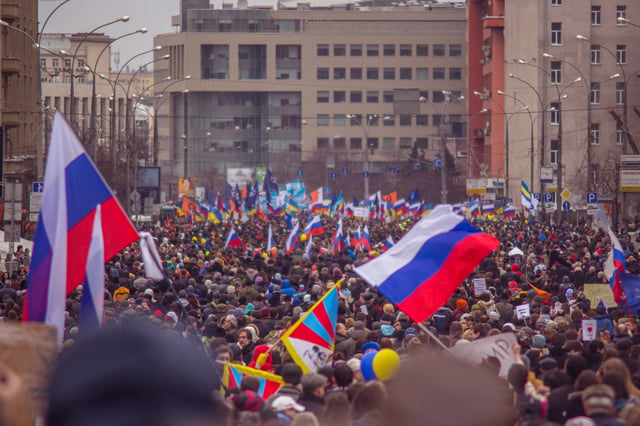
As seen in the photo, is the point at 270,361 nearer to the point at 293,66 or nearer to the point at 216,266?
the point at 216,266

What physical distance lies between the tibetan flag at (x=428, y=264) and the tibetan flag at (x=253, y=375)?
1025 millimetres

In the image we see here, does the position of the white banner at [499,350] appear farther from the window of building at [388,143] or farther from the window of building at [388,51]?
the window of building at [388,51]

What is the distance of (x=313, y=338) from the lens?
953cm

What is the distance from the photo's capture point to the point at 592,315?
574 inches

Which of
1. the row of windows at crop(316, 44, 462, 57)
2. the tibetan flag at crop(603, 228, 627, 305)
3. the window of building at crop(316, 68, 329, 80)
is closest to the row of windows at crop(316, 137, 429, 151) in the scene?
the window of building at crop(316, 68, 329, 80)

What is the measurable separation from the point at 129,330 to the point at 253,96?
424 ft

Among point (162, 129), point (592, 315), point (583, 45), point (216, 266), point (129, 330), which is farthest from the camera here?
point (162, 129)

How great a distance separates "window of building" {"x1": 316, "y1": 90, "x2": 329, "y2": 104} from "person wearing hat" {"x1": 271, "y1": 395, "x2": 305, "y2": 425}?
121681 millimetres

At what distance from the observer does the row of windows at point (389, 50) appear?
417 feet

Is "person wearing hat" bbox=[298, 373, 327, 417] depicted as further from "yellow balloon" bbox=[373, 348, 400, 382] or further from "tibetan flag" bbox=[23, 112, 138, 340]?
"tibetan flag" bbox=[23, 112, 138, 340]

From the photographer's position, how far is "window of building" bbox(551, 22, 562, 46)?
75062 mm

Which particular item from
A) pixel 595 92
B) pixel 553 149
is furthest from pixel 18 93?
pixel 595 92

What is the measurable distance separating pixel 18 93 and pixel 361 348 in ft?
143

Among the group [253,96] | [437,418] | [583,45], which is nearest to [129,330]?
[437,418]
